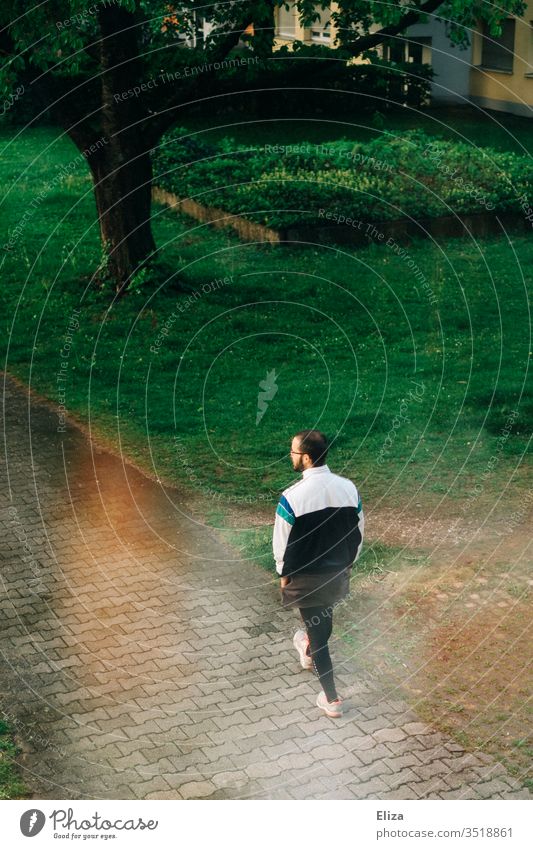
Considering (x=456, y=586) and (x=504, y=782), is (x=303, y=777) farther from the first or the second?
(x=456, y=586)

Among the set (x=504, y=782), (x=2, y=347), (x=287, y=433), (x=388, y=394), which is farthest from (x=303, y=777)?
(x=2, y=347)

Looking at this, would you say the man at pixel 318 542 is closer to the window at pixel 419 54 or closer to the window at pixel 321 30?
the window at pixel 419 54

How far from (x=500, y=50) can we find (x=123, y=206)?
18.3 meters

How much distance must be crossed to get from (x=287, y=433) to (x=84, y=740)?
206 inches

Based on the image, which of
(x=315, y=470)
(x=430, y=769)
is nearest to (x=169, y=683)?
(x=315, y=470)

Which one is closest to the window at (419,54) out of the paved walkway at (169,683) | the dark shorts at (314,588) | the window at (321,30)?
the window at (321,30)

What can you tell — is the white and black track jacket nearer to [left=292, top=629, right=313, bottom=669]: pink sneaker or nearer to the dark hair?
the dark hair

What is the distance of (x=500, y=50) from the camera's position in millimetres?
30875

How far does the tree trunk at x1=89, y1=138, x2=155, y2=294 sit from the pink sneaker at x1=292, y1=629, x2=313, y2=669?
908 cm

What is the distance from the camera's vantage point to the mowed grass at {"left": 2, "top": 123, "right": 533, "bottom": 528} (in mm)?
11438

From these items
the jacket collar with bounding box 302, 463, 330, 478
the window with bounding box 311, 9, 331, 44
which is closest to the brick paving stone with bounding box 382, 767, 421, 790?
the jacket collar with bounding box 302, 463, 330, 478

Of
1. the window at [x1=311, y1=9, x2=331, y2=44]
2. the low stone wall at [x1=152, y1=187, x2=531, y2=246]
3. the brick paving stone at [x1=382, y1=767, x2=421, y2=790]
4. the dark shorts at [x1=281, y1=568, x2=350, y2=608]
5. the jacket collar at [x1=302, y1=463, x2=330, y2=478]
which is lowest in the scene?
the brick paving stone at [x1=382, y1=767, x2=421, y2=790]

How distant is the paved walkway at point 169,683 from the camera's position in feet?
22.4

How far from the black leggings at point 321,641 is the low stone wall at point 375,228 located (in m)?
11.1
